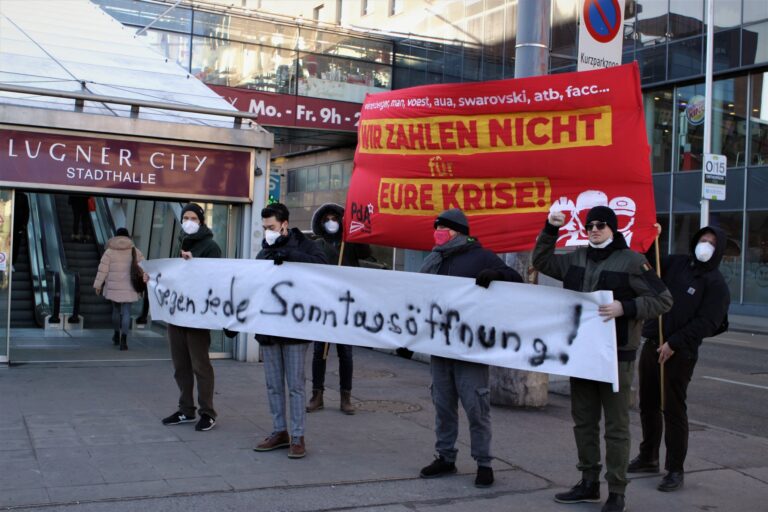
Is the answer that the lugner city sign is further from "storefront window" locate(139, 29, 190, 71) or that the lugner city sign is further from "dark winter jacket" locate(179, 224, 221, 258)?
"storefront window" locate(139, 29, 190, 71)

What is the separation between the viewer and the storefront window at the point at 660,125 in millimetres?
28031

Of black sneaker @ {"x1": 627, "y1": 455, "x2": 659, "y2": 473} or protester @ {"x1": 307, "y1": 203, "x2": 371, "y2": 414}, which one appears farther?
protester @ {"x1": 307, "y1": 203, "x2": 371, "y2": 414}

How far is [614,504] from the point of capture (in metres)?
5.44

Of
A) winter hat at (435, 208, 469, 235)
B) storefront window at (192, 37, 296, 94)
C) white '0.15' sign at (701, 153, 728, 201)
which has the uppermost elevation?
storefront window at (192, 37, 296, 94)

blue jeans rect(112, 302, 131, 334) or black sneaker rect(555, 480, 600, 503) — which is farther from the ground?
blue jeans rect(112, 302, 131, 334)

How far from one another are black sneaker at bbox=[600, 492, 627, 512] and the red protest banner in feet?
6.56

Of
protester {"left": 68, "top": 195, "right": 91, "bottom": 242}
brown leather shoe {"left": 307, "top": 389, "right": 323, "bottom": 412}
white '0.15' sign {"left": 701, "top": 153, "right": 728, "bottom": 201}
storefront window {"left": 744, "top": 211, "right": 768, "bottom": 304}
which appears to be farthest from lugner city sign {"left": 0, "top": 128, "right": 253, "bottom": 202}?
storefront window {"left": 744, "top": 211, "right": 768, "bottom": 304}

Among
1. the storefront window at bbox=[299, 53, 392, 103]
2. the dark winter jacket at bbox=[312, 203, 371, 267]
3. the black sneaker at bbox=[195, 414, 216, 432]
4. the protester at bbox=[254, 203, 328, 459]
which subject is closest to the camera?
the protester at bbox=[254, 203, 328, 459]

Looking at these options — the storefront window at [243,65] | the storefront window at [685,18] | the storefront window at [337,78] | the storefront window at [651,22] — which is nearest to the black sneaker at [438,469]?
the storefront window at [685,18]

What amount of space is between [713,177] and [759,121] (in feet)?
12.4

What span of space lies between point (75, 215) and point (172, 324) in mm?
13026

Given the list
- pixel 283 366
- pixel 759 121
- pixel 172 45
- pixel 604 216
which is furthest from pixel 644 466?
pixel 172 45

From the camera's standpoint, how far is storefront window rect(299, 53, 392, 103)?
3047 cm

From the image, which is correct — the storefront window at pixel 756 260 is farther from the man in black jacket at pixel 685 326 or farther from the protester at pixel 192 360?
the protester at pixel 192 360
